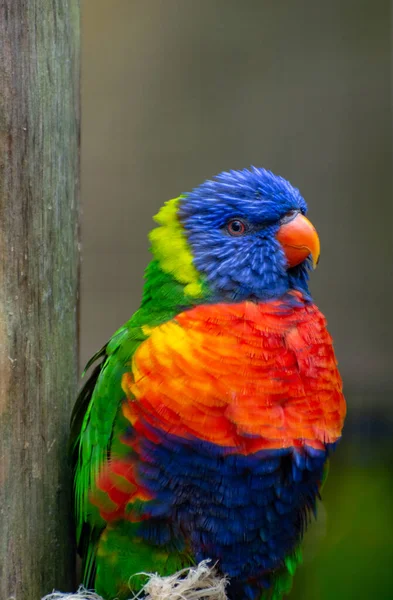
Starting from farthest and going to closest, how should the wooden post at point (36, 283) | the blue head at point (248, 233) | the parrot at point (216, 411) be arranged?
the blue head at point (248, 233) < the parrot at point (216, 411) < the wooden post at point (36, 283)

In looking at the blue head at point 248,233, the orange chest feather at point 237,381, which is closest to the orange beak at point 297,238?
the blue head at point 248,233

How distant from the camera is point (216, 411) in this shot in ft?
4.80

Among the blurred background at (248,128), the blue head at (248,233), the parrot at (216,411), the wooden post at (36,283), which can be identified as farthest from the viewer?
the blurred background at (248,128)

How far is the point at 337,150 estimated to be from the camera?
3852mm

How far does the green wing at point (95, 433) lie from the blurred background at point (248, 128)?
2.16 m

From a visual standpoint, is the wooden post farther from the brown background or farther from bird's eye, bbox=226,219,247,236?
the brown background

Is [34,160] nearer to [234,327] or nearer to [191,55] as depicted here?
[234,327]

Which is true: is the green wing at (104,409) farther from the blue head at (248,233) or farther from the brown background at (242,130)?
the brown background at (242,130)

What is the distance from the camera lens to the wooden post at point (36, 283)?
138 cm

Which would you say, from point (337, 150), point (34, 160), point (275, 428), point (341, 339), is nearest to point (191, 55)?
point (337, 150)

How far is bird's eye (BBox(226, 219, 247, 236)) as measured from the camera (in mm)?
1723

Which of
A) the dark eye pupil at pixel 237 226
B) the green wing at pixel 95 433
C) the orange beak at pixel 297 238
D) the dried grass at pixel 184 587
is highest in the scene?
the dark eye pupil at pixel 237 226

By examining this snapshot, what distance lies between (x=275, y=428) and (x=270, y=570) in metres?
0.42

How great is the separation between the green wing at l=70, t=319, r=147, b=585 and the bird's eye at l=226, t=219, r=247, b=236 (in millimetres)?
342
